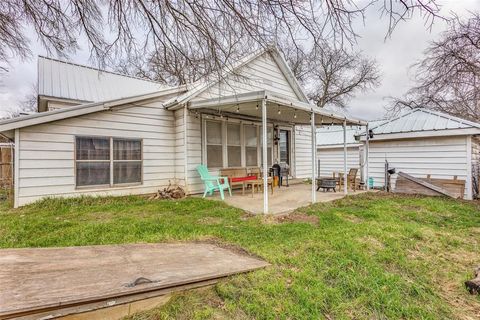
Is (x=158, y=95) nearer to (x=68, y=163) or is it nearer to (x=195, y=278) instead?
(x=68, y=163)

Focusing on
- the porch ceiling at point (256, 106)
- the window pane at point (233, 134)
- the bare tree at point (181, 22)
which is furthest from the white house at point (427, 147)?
the bare tree at point (181, 22)

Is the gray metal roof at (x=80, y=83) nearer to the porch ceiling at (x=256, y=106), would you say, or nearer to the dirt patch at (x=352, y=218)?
the porch ceiling at (x=256, y=106)

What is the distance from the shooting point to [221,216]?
5371 mm

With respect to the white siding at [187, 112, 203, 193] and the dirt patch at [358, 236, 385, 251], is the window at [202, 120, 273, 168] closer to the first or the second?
the white siding at [187, 112, 203, 193]

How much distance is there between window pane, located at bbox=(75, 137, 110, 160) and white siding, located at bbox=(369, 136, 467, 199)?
405 inches

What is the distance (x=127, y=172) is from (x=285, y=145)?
21.5 ft

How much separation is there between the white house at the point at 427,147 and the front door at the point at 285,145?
294 cm

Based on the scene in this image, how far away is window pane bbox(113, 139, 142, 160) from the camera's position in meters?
7.09

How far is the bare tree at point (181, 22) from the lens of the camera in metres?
2.70

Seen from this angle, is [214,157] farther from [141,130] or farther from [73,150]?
[73,150]

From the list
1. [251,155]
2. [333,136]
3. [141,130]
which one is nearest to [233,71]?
[141,130]

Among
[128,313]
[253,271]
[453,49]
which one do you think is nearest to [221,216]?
[253,271]

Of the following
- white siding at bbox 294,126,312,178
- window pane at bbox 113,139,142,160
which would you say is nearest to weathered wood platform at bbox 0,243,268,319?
window pane at bbox 113,139,142,160

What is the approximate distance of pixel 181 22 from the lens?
3271 millimetres
